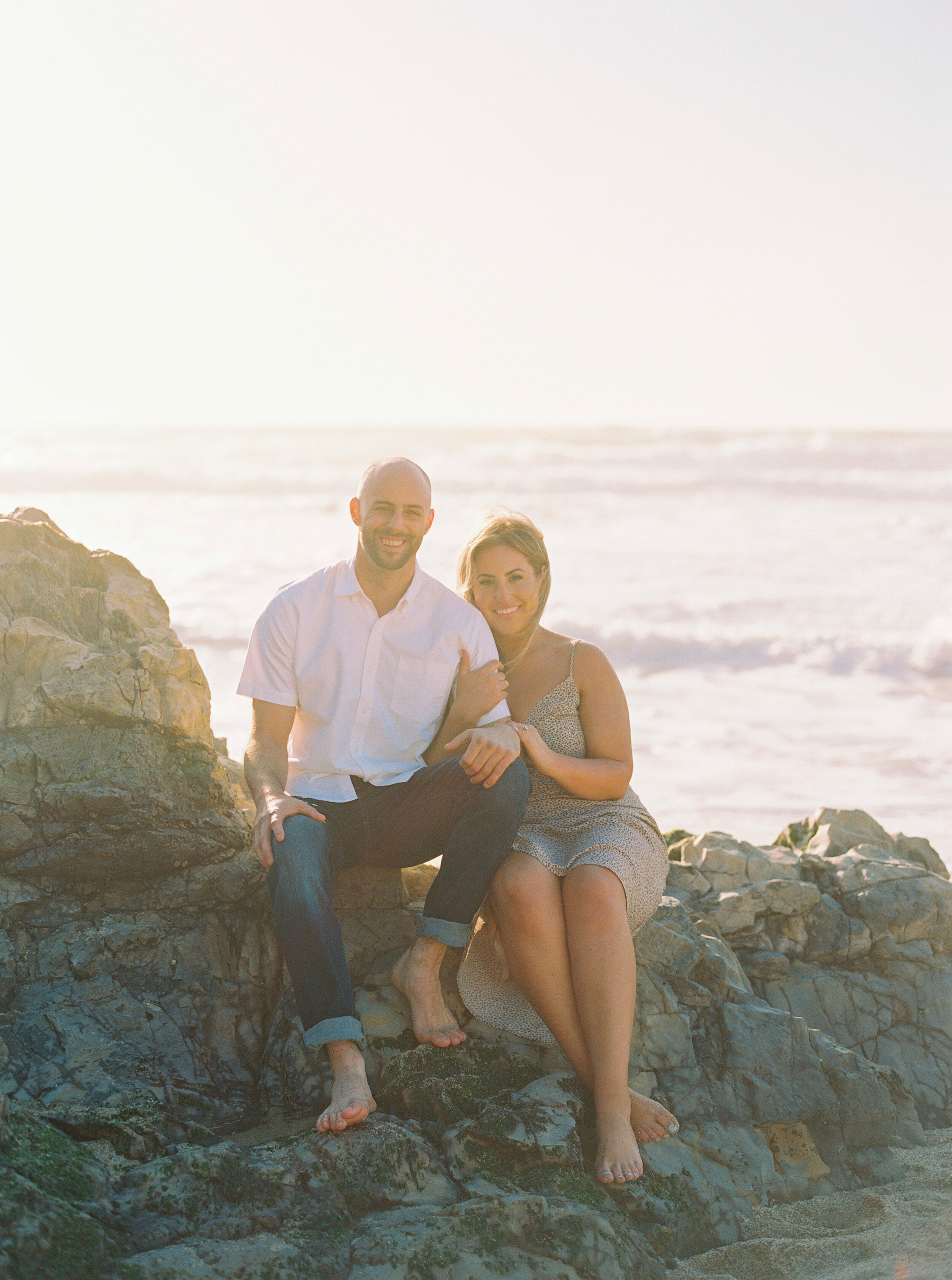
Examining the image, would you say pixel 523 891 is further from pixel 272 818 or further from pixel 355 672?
pixel 355 672

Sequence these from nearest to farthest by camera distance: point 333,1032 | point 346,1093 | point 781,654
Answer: point 346,1093 → point 333,1032 → point 781,654

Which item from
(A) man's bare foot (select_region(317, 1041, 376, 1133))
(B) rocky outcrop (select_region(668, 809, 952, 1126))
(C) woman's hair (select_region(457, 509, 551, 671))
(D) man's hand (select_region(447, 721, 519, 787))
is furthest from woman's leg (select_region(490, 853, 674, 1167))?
(C) woman's hair (select_region(457, 509, 551, 671))

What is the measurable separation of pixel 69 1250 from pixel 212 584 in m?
14.4

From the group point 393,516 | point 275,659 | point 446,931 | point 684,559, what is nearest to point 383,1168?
point 446,931

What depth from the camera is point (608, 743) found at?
415 centimetres

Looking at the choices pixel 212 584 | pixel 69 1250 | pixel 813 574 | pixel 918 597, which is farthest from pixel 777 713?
pixel 69 1250

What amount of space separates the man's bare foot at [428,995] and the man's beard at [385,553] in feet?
→ 4.42

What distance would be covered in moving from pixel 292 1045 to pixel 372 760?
993 millimetres

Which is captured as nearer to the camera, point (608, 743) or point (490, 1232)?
point (490, 1232)

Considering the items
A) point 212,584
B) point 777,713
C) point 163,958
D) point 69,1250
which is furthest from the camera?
point 212,584

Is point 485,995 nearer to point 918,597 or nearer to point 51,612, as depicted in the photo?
point 51,612

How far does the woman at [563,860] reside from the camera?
350 centimetres

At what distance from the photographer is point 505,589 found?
4.39 meters

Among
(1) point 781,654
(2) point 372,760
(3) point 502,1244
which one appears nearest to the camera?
(3) point 502,1244
